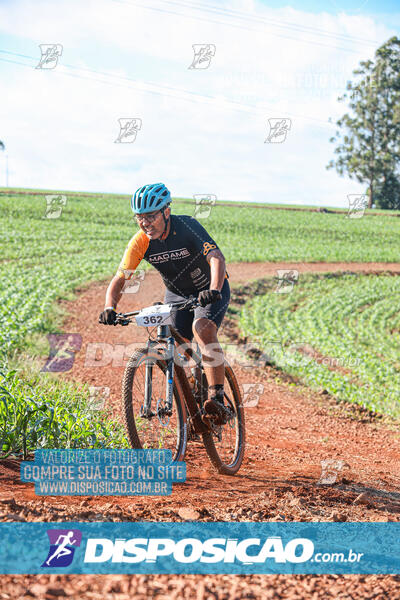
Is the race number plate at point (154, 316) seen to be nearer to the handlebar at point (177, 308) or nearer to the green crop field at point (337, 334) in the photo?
the handlebar at point (177, 308)

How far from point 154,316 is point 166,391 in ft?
2.22

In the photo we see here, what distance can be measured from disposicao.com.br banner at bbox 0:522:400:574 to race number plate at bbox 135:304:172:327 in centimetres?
162

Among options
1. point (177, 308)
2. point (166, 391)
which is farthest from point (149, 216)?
point (166, 391)

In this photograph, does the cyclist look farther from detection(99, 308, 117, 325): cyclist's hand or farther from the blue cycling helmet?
detection(99, 308, 117, 325): cyclist's hand

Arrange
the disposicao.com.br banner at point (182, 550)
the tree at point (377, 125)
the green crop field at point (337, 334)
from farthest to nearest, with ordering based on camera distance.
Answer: the tree at point (377, 125) < the green crop field at point (337, 334) < the disposicao.com.br banner at point (182, 550)

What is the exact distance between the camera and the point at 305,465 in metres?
6.03

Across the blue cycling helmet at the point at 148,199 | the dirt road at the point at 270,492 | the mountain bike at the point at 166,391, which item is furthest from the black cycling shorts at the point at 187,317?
the dirt road at the point at 270,492

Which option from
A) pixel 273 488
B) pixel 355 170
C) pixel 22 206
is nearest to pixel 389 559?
pixel 273 488

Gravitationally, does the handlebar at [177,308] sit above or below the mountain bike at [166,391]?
above

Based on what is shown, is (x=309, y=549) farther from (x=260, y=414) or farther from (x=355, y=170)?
(x=355, y=170)

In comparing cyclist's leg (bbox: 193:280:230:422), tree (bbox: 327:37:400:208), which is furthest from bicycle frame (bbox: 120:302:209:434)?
tree (bbox: 327:37:400:208)

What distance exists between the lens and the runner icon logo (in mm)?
2884

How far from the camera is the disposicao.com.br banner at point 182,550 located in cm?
292

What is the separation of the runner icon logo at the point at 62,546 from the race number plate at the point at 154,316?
1748mm
